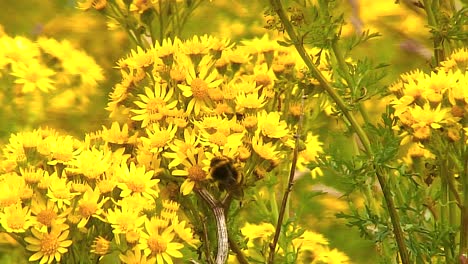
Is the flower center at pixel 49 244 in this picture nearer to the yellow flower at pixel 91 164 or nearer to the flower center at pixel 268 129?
the yellow flower at pixel 91 164

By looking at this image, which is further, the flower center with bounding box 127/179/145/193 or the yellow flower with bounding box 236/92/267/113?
the yellow flower with bounding box 236/92/267/113

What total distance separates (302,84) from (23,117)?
1.23m

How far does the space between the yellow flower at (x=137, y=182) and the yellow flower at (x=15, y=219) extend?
0.21m

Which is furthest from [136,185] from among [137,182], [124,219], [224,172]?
[224,172]

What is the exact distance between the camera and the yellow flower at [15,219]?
1.70 metres

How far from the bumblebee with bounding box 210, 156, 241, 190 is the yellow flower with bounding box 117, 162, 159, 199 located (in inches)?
6.7

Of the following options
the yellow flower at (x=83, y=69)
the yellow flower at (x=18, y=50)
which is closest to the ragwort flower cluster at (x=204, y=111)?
the yellow flower at (x=18, y=50)

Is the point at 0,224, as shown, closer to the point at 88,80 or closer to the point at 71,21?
the point at 88,80

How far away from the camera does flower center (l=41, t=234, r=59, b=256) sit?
1.69 m

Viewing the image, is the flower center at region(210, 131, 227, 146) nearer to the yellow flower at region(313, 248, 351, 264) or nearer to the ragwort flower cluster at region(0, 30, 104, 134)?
the yellow flower at region(313, 248, 351, 264)

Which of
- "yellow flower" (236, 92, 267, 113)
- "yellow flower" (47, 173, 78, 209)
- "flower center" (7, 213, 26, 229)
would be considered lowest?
"flower center" (7, 213, 26, 229)

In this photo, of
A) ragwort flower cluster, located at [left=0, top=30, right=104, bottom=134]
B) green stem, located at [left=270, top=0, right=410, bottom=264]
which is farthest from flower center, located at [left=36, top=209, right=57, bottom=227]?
ragwort flower cluster, located at [left=0, top=30, right=104, bottom=134]

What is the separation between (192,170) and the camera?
1.82m

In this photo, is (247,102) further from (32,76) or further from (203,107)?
(32,76)
